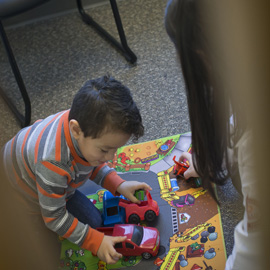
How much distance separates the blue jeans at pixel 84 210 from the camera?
100 centimetres

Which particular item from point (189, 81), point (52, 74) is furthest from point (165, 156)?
point (189, 81)

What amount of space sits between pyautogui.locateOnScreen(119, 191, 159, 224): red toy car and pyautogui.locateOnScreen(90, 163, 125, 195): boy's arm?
0.05m

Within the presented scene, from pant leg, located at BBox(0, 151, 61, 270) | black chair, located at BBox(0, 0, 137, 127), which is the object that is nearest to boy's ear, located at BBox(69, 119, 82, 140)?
black chair, located at BBox(0, 0, 137, 127)

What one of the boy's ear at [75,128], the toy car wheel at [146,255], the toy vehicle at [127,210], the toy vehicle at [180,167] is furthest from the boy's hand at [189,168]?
the boy's ear at [75,128]

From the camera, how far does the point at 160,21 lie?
5.29ft

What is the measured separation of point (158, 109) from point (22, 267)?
116 cm

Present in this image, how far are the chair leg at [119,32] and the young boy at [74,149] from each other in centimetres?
56

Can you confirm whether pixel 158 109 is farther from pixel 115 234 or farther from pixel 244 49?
pixel 244 49

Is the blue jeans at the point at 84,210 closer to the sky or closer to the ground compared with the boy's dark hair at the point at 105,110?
closer to the ground

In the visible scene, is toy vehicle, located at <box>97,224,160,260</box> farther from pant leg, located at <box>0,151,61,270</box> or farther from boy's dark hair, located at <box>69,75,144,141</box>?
pant leg, located at <box>0,151,61,270</box>

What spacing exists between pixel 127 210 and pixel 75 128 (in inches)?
11.2

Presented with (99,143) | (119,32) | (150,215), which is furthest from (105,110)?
(119,32)

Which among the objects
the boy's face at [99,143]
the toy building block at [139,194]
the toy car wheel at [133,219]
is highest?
the boy's face at [99,143]

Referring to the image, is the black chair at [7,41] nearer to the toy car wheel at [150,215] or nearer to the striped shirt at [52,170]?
the striped shirt at [52,170]
